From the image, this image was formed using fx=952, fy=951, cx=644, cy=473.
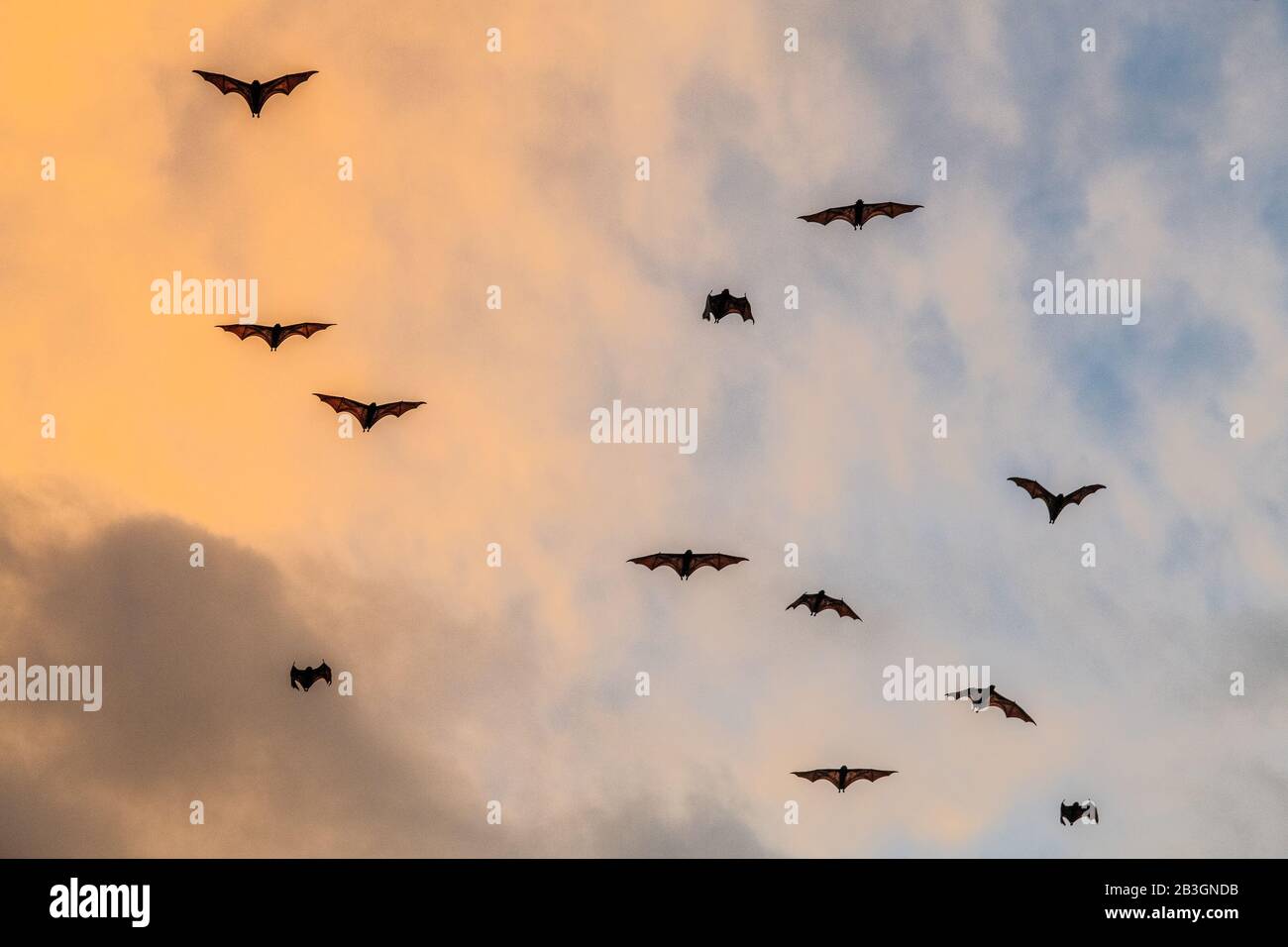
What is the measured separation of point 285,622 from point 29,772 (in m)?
25.3

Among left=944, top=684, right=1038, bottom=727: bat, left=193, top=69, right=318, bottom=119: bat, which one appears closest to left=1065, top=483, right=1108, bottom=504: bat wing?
left=944, top=684, right=1038, bottom=727: bat

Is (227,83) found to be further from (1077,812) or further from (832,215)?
(1077,812)

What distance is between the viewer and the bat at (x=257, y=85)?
38.9 m

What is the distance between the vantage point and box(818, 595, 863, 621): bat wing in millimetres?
45688

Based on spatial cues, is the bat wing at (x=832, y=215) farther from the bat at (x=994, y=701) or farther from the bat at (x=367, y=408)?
the bat at (x=994, y=701)

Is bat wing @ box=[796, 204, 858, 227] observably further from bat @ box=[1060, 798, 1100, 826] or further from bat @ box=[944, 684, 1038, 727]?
bat @ box=[1060, 798, 1100, 826]

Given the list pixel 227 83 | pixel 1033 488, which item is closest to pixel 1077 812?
pixel 1033 488

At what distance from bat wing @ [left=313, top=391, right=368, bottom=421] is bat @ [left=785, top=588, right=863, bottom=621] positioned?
2186cm

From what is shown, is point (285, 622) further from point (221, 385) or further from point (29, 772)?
point (29, 772)

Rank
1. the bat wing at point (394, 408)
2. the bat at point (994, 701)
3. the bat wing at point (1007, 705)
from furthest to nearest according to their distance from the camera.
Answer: the bat wing at point (1007, 705), the bat at point (994, 701), the bat wing at point (394, 408)

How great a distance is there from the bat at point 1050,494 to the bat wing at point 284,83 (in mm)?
35022

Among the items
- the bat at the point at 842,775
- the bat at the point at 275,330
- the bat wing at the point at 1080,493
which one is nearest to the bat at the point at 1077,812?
the bat at the point at 842,775
